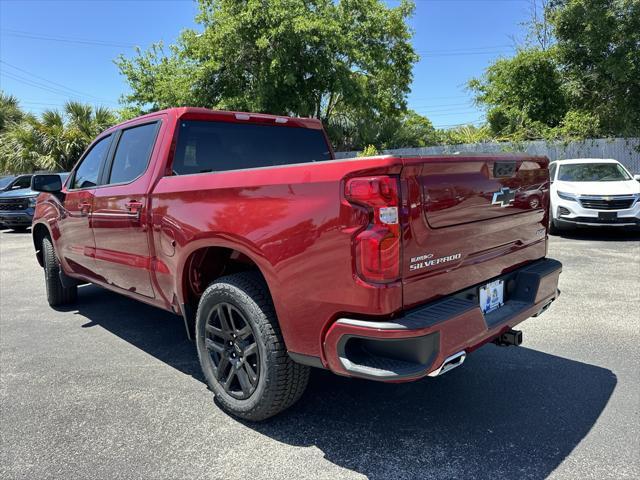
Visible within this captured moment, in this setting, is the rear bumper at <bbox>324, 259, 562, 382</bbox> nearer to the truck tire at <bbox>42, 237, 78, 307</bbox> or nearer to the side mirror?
the side mirror

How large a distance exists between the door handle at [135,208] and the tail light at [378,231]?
2.04 m

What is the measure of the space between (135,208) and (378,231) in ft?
7.29

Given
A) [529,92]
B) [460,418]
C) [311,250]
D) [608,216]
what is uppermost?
[529,92]

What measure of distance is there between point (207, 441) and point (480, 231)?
1972 millimetres

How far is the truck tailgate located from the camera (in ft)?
7.69

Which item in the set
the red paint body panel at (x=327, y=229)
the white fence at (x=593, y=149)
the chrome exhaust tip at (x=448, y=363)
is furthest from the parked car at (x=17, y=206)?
the chrome exhaust tip at (x=448, y=363)

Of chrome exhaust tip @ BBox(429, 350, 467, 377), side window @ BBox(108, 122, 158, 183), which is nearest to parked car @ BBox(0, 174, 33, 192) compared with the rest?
side window @ BBox(108, 122, 158, 183)

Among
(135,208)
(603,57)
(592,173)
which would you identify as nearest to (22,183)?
(135,208)

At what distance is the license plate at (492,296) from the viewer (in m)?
2.84

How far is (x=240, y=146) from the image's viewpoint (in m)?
3.93

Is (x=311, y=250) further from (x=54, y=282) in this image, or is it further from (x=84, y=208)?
(x=54, y=282)

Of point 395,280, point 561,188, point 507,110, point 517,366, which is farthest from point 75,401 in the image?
point 507,110

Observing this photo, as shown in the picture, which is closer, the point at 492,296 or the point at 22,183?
the point at 492,296

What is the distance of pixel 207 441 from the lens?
9.34 ft
